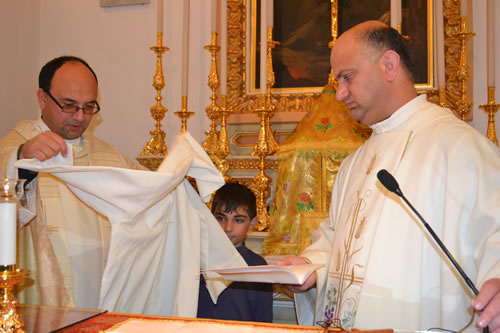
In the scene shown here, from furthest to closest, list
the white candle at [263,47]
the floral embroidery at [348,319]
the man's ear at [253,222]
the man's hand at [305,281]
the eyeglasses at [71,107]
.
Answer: the white candle at [263,47] → the man's ear at [253,222] → the eyeglasses at [71,107] → the man's hand at [305,281] → the floral embroidery at [348,319]

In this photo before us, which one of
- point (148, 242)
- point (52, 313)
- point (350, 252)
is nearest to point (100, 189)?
point (148, 242)

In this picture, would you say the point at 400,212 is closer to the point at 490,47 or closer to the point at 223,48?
the point at 490,47

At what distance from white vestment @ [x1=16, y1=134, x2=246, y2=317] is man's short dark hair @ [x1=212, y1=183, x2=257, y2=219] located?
58 centimetres

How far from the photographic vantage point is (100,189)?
7.11ft

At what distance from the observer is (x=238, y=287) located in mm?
2814

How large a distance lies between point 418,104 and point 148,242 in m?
1.43

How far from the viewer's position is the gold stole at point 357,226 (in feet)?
7.23

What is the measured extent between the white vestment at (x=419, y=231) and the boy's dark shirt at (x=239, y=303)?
0.53 m

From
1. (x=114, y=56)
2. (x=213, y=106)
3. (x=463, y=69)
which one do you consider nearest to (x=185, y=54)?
(x=213, y=106)

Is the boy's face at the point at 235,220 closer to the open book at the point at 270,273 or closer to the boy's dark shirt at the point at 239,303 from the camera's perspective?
the boy's dark shirt at the point at 239,303

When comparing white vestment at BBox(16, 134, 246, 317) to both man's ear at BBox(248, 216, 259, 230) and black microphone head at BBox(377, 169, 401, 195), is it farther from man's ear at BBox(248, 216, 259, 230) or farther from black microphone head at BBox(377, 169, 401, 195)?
black microphone head at BBox(377, 169, 401, 195)

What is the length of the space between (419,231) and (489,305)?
28.5 inches

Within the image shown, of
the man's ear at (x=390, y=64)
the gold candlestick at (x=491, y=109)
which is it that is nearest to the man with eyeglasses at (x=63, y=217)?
the man's ear at (x=390, y=64)

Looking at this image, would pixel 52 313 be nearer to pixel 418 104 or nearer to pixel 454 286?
pixel 454 286
